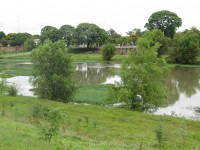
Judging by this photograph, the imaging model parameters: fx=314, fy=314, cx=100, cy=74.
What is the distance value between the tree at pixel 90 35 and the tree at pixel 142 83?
109593 millimetres

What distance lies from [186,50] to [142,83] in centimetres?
7429

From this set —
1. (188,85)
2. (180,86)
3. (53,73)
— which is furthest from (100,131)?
(188,85)

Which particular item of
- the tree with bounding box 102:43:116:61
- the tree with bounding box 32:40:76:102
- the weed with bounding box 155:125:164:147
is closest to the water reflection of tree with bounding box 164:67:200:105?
the tree with bounding box 32:40:76:102

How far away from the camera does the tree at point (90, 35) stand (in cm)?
14638

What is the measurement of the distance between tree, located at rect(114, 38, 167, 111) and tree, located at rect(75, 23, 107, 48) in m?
110

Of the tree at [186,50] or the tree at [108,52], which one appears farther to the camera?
the tree at [108,52]

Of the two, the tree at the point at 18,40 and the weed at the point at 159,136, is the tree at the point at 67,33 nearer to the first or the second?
the tree at the point at 18,40

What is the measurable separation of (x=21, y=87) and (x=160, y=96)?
28.8 m

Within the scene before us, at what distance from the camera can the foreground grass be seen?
14.3m

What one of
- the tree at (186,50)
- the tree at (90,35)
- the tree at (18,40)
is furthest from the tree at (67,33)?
the tree at (186,50)

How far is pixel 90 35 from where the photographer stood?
146125 millimetres

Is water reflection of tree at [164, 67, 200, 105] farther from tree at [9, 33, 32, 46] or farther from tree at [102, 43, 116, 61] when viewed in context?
tree at [9, 33, 32, 46]

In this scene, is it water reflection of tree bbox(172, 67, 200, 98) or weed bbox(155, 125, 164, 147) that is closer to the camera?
weed bbox(155, 125, 164, 147)

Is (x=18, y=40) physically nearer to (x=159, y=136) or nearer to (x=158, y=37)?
(x=158, y=37)
